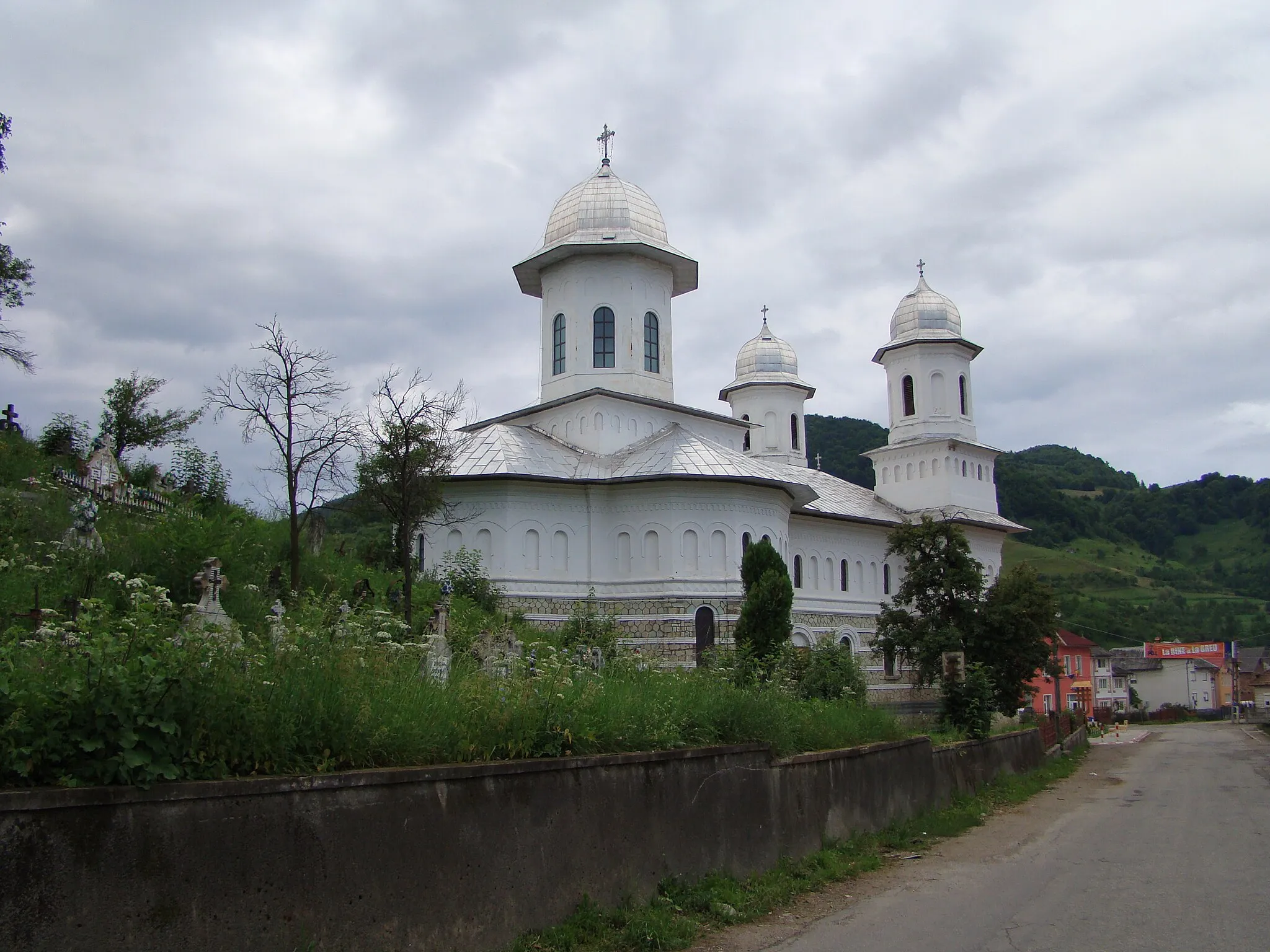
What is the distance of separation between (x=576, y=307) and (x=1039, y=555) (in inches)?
3440

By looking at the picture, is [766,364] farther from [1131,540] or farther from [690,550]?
[1131,540]

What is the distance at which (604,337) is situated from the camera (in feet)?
95.3

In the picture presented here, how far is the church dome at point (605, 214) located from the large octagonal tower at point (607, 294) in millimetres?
26

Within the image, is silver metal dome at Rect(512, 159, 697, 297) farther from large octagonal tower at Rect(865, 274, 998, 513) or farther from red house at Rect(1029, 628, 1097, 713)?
red house at Rect(1029, 628, 1097, 713)

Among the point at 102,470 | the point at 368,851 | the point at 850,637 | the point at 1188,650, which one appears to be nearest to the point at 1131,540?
the point at 1188,650

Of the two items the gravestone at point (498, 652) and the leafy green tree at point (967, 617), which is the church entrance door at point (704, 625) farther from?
the gravestone at point (498, 652)

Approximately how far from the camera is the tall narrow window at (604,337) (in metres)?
29.0

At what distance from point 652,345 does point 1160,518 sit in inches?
4422

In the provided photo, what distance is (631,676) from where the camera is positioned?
9688 mm

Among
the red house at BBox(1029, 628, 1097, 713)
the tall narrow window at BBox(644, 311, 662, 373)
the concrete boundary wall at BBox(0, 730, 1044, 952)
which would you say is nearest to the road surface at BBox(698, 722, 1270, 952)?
the concrete boundary wall at BBox(0, 730, 1044, 952)

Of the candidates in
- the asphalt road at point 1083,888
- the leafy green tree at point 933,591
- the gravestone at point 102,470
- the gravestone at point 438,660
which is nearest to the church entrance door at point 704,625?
the leafy green tree at point 933,591

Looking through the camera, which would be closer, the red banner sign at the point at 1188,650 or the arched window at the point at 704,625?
the arched window at the point at 704,625

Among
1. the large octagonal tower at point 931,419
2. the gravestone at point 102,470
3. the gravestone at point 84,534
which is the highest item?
the large octagonal tower at point 931,419

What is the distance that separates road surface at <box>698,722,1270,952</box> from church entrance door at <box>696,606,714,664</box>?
11002mm
